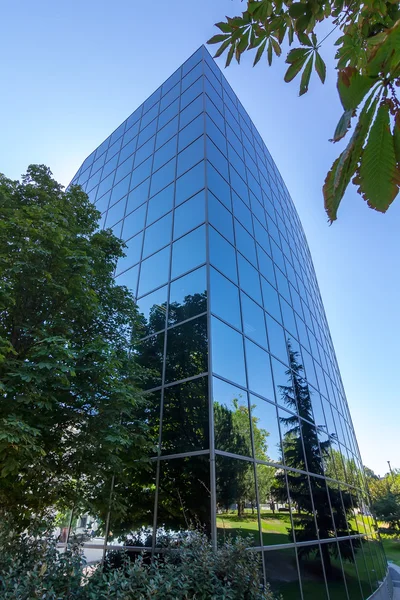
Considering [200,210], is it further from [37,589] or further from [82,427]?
[37,589]

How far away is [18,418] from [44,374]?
0.75 m

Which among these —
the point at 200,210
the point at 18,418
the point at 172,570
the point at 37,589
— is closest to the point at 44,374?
the point at 18,418

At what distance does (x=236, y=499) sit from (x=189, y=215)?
737 cm

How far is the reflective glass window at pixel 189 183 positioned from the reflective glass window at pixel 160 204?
0.35 metres

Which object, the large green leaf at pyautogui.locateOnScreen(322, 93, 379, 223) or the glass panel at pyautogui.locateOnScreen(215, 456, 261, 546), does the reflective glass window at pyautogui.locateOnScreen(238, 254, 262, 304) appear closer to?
the glass panel at pyautogui.locateOnScreen(215, 456, 261, 546)

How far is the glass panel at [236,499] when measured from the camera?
245 inches

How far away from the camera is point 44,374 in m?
5.38

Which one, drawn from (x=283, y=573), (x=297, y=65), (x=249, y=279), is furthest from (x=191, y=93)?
(x=283, y=573)

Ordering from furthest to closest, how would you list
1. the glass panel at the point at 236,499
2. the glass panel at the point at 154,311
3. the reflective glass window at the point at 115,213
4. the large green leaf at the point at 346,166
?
the reflective glass window at the point at 115,213
the glass panel at the point at 154,311
the glass panel at the point at 236,499
the large green leaf at the point at 346,166

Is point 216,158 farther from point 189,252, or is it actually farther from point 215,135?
point 189,252

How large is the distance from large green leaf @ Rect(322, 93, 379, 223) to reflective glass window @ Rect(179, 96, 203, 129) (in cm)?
1273

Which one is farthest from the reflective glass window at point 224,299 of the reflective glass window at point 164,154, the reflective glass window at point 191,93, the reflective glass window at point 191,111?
the reflective glass window at point 191,93

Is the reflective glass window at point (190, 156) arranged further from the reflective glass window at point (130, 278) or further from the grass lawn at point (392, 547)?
the grass lawn at point (392, 547)

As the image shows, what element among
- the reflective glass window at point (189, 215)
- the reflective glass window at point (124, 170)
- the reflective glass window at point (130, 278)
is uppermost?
the reflective glass window at point (124, 170)
